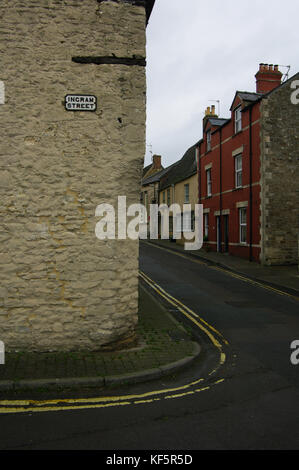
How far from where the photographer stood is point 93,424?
4309 millimetres

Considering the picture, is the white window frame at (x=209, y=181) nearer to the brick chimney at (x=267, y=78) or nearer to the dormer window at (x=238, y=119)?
the dormer window at (x=238, y=119)

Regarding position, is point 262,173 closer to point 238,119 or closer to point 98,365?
point 238,119

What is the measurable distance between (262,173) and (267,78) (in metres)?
7.59

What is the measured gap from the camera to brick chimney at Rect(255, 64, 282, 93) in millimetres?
23953

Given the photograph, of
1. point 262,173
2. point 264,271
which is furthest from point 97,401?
point 262,173

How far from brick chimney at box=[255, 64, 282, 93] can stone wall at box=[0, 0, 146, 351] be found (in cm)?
1942

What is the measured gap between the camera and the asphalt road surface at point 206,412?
3.94 m

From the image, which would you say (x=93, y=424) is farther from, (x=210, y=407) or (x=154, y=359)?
(x=154, y=359)

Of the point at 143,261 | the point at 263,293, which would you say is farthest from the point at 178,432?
the point at 143,261

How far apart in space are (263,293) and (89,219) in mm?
8456

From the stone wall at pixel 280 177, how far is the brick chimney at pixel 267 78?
3602mm

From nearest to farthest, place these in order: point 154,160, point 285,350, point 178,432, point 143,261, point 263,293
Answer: point 178,432, point 285,350, point 263,293, point 143,261, point 154,160

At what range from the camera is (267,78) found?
2409 cm

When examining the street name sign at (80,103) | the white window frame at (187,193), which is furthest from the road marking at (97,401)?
the white window frame at (187,193)
